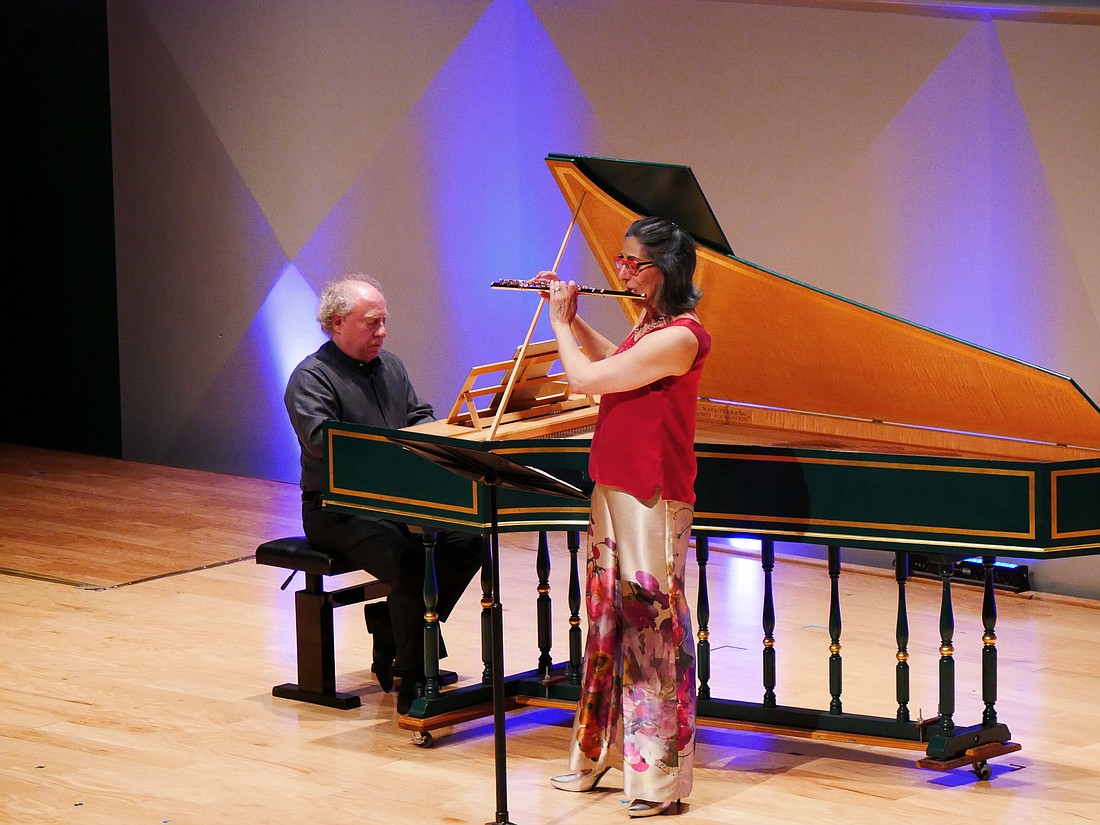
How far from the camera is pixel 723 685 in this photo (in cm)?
457

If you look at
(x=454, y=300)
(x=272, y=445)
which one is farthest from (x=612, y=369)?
(x=272, y=445)

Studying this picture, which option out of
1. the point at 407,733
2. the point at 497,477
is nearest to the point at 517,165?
the point at 407,733

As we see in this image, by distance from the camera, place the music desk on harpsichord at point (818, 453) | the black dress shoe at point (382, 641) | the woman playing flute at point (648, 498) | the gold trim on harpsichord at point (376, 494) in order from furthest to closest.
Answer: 1. the black dress shoe at point (382, 641)
2. the gold trim on harpsichord at point (376, 494)
3. the music desk on harpsichord at point (818, 453)
4. the woman playing flute at point (648, 498)

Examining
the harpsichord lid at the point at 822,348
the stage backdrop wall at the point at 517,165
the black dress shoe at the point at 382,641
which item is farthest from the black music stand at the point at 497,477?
the black dress shoe at the point at 382,641

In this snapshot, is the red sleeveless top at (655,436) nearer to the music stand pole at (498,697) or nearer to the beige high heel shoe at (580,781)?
the music stand pole at (498,697)

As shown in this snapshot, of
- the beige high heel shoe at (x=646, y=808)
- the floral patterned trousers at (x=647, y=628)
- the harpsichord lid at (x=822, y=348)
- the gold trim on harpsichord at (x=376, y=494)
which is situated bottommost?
the beige high heel shoe at (x=646, y=808)

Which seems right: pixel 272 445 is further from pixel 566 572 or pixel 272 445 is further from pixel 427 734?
pixel 427 734

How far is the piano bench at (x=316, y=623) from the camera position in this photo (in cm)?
438

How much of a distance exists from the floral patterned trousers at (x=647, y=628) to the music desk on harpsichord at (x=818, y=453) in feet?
0.65

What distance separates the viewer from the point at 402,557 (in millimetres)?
4262

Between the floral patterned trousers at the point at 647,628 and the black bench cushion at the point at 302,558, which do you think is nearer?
the floral patterned trousers at the point at 647,628

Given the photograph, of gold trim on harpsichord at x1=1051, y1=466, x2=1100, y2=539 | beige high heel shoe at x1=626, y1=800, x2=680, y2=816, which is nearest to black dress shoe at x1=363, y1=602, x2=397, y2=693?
beige high heel shoe at x1=626, y1=800, x2=680, y2=816

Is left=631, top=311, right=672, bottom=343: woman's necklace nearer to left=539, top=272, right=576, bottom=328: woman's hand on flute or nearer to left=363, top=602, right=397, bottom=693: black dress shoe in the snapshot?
left=539, top=272, right=576, bottom=328: woman's hand on flute

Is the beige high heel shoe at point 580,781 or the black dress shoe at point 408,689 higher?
the black dress shoe at point 408,689
